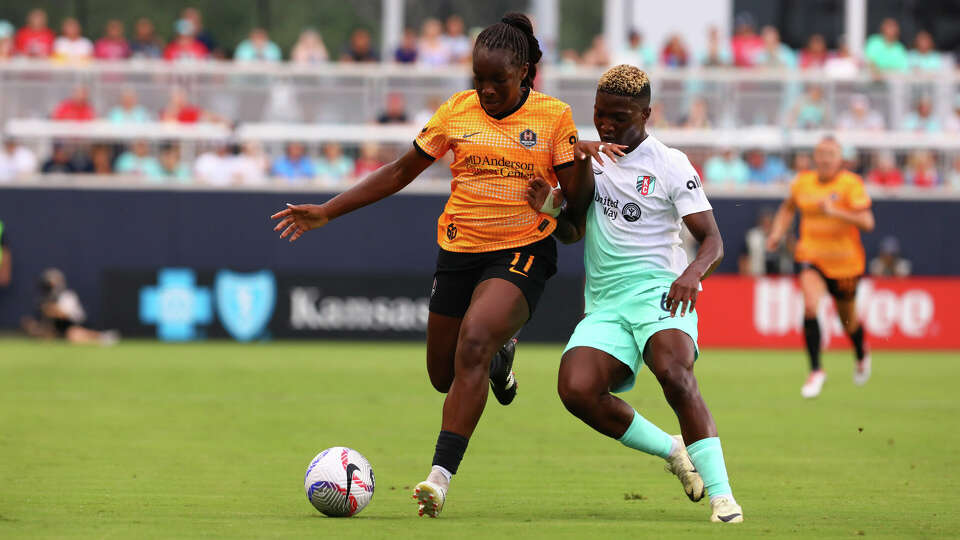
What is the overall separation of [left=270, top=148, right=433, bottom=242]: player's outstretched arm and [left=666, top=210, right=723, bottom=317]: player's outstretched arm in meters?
1.42

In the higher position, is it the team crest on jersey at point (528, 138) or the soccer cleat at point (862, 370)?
the team crest on jersey at point (528, 138)

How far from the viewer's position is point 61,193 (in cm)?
2173

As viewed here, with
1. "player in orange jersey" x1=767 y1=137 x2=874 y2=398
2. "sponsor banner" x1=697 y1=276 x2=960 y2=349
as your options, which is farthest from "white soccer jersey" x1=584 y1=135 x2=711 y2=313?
"sponsor banner" x1=697 y1=276 x2=960 y2=349

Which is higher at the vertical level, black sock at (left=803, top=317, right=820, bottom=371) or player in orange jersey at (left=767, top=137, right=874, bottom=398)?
player in orange jersey at (left=767, top=137, right=874, bottom=398)

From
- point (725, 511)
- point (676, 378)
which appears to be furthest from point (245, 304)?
point (725, 511)

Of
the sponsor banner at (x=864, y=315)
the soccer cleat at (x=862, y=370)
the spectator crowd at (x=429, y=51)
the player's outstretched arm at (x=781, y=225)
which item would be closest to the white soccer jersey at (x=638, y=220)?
the player's outstretched arm at (x=781, y=225)

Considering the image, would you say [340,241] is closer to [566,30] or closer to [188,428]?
[188,428]

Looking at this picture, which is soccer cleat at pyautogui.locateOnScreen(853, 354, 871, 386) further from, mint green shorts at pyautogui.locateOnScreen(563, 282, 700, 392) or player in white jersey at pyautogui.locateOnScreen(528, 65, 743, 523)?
mint green shorts at pyautogui.locateOnScreen(563, 282, 700, 392)

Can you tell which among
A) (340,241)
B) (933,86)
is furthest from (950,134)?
(340,241)

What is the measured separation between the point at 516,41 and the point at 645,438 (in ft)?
6.79

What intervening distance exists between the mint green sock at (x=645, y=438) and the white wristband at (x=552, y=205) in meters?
1.10

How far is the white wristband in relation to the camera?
23.0 ft

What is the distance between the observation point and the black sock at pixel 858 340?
559 inches

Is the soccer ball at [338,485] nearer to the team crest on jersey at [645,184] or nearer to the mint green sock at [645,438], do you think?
the mint green sock at [645,438]
